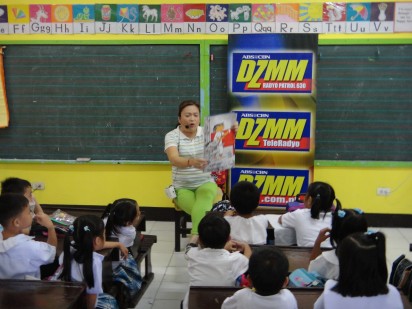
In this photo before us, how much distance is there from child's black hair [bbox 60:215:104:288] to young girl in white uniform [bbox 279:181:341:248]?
123cm

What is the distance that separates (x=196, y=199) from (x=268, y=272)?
6.94ft

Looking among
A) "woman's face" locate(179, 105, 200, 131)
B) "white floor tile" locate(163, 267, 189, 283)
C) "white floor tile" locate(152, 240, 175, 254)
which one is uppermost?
"woman's face" locate(179, 105, 200, 131)

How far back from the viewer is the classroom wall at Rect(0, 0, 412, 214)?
4953mm

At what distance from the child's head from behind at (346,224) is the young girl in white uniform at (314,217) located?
48 centimetres

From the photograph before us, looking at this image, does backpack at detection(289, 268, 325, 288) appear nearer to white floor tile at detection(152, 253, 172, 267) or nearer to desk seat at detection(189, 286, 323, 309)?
desk seat at detection(189, 286, 323, 309)

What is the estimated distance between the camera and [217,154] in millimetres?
3668

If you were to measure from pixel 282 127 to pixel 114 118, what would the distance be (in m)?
1.77

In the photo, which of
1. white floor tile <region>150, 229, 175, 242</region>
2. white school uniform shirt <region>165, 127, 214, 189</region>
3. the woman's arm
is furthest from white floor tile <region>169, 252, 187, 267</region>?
the woman's arm

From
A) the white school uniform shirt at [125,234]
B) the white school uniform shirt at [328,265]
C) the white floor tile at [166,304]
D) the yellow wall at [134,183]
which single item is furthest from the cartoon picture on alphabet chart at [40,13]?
the white school uniform shirt at [328,265]

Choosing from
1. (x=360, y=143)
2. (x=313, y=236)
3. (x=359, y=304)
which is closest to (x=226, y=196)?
(x=360, y=143)

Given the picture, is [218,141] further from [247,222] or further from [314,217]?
[314,217]

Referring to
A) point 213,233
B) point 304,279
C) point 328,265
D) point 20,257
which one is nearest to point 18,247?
point 20,257

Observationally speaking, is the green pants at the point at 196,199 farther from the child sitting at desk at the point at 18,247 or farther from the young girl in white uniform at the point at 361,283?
the young girl in white uniform at the point at 361,283

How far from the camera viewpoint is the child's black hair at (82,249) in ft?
7.86
